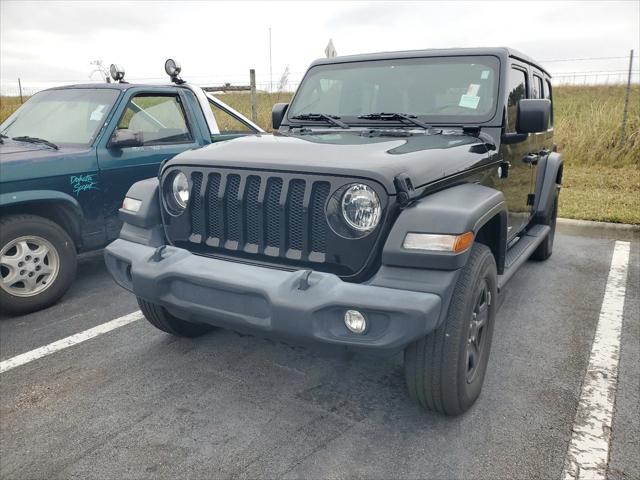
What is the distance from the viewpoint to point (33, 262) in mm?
4133

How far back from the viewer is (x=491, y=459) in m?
2.43

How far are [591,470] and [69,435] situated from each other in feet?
8.00

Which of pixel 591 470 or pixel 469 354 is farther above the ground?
pixel 469 354

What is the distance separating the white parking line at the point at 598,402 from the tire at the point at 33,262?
12.4 ft

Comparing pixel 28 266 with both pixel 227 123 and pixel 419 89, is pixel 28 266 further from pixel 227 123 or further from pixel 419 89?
pixel 419 89

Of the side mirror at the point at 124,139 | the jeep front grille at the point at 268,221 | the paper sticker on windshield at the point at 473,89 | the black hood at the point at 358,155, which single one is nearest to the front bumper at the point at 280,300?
the jeep front grille at the point at 268,221

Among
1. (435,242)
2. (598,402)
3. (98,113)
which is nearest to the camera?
(435,242)

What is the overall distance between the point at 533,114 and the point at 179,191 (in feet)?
7.28

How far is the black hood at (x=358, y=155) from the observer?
2469 mm

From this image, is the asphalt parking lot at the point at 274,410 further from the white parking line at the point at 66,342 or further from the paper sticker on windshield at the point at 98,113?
the paper sticker on windshield at the point at 98,113

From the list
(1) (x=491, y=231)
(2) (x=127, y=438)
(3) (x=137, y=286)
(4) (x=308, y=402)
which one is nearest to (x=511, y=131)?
(1) (x=491, y=231)

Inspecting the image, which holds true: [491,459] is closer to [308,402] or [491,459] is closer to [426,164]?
[308,402]

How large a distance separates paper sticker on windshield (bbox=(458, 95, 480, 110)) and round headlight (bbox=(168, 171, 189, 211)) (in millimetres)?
1907

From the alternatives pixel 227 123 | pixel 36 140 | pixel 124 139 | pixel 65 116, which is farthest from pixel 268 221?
pixel 227 123
